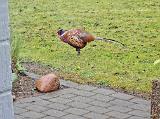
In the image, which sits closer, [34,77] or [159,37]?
[34,77]

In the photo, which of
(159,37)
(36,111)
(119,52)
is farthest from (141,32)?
(36,111)

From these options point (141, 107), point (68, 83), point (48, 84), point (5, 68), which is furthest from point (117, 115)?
point (5, 68)

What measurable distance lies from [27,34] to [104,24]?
6.48 feet

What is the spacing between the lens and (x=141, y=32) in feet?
31.8

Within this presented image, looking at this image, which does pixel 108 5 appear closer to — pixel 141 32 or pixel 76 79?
pixel 141 32

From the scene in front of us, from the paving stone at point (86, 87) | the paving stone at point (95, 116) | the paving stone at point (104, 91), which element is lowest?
the paving stone at point (95, 116)

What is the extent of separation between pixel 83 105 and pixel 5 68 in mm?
3726

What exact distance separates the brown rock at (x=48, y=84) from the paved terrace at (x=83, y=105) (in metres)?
0.07

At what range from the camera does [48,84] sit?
211 inches

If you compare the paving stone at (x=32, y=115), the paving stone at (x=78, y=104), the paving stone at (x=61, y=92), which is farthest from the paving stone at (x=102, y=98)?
the paving stone at (x=32, y=115)

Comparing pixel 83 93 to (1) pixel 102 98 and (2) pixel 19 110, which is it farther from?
(2) pixel 19 110

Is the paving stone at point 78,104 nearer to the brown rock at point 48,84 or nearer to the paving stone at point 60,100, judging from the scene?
the paving stone at point 60,100

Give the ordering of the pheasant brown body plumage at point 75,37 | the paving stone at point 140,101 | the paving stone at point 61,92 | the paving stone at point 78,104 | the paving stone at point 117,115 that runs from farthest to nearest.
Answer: the pheasant brown body plumage at point 75,37
the paving stone at point 61,92
the paving stone at point 140,101
the paving stone at point 78,104
the paving stone at point 117,115

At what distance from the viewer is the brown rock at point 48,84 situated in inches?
210
